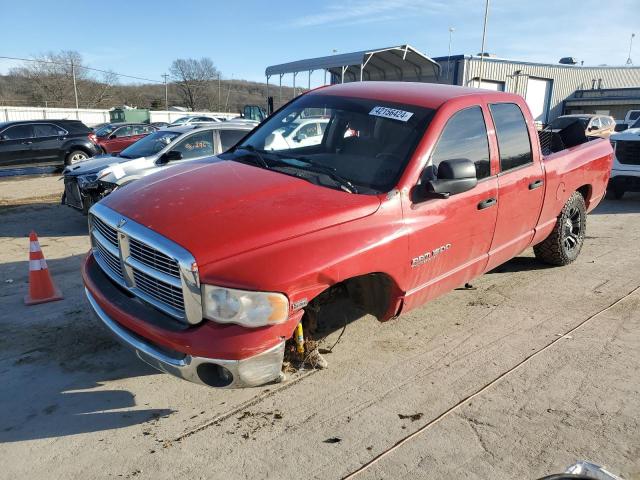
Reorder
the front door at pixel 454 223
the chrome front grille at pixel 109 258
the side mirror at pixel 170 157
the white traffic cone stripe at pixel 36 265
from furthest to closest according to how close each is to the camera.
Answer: the side mirror at pixel 170 157 → the white traffic cone stripe at pixel 36 265 → the front door at pixel 454 223 → the chrome front grille at pixel 109 258

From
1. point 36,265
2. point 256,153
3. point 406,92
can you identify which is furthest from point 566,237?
point 36,265

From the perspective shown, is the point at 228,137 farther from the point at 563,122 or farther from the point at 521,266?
the point at 563,122

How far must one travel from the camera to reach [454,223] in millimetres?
3480

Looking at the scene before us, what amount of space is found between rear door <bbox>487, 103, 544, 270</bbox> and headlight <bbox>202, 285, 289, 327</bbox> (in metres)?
2.35

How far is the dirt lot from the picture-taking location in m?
2.56

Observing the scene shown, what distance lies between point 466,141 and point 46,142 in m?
15.2

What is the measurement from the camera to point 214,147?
8.47m

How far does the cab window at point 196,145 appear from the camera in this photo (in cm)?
822

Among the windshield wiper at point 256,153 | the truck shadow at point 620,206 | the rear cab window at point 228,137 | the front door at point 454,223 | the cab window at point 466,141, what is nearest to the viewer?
the front door at point 454,223

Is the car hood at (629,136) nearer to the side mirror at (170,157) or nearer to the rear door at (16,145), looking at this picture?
the side mirror at (170,157)

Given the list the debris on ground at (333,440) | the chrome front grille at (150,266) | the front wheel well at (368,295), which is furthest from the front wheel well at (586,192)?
the chrome front grille at (150,266)

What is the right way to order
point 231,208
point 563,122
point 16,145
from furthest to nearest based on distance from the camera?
point 563,122 → point 16,145 → point 231,208

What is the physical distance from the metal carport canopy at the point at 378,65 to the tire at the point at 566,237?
54.9 ft

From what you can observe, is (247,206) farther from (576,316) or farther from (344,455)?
(576,316)
